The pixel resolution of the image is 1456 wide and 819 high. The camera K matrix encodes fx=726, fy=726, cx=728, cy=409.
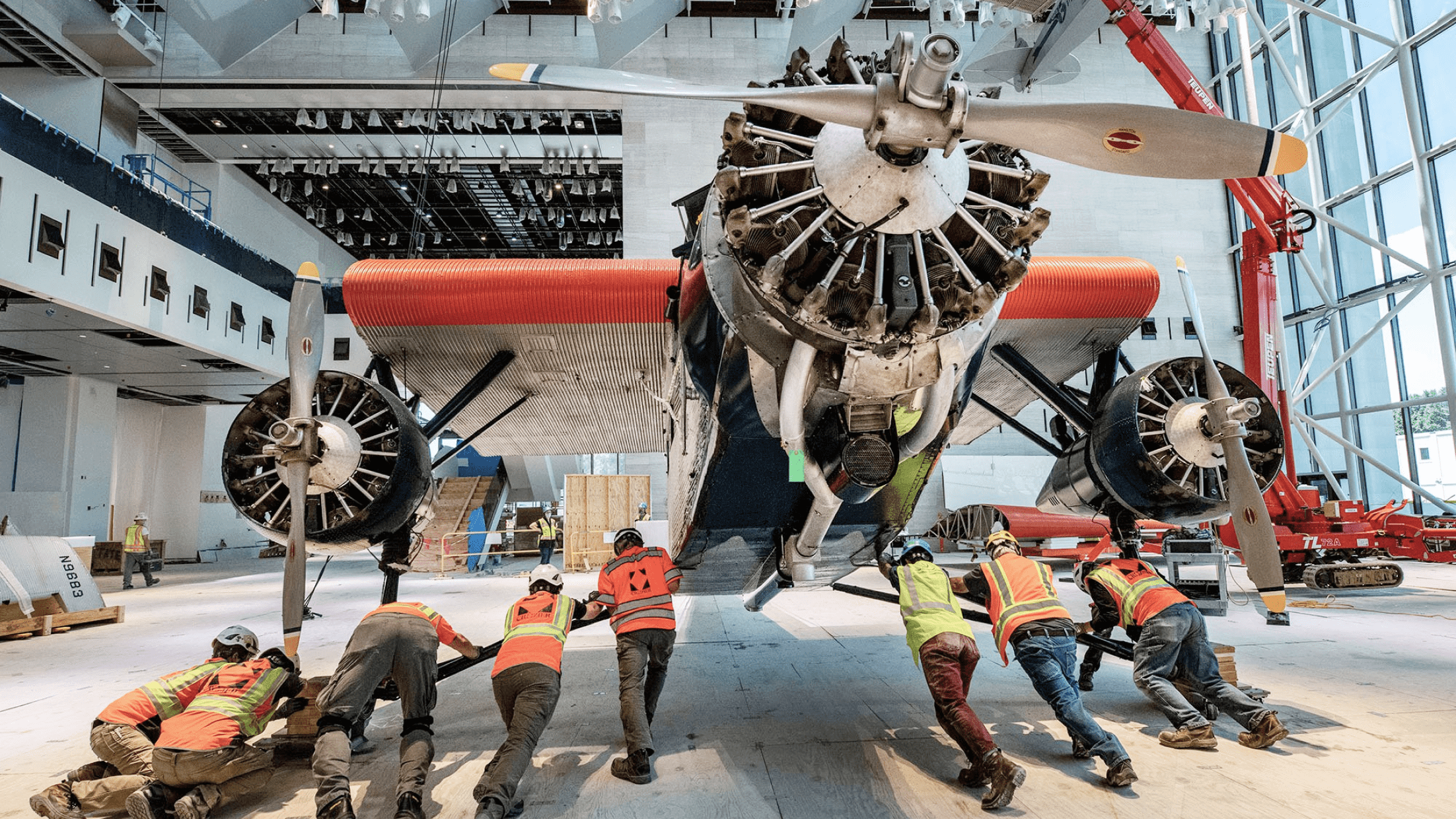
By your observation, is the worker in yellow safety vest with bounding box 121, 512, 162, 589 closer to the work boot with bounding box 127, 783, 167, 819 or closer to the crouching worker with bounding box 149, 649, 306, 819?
the crouching worker with bounding box 149, 649, 306, 819

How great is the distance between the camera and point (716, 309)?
411 cm

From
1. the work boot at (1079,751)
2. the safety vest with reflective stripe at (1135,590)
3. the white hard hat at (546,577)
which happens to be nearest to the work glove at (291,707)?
the white hard hat at (546,577)

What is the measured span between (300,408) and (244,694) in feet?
6.64

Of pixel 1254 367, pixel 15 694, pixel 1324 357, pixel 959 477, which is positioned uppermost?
pixel 1324 357

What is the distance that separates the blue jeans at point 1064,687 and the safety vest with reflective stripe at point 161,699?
5730mm

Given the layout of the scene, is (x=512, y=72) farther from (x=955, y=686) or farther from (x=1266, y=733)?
(x=1266, y=733)

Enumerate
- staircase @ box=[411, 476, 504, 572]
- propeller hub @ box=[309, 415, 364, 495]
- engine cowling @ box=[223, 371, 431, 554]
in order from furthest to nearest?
staircase @ box=[411, 476, 504, 572] → engine cowling @ box=[223, 371, 431, 554] → propeller hub @ box=[309, 415, 364, 495]

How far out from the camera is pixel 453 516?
2914 centimetres

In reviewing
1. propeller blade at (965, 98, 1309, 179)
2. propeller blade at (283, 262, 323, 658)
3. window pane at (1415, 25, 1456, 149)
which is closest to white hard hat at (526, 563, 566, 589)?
propeller blade at (283, 262, 323, 658)

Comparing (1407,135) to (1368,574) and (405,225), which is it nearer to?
(1368,574)

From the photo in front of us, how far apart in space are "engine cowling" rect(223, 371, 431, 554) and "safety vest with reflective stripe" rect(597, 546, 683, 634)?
71.4 inches

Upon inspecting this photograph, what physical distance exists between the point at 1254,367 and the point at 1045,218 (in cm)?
1169

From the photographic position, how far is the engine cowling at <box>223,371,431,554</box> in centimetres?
568

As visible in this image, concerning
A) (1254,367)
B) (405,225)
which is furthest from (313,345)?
(405,225)
